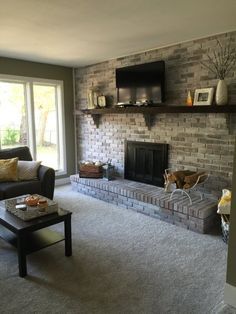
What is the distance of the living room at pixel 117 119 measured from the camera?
2152 millimetres

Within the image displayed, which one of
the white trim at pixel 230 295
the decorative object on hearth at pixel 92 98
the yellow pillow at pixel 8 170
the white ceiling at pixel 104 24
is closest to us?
the white trim at pixel 230 295

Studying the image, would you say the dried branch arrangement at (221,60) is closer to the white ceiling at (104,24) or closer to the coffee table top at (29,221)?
the white ceiling at (104,24)

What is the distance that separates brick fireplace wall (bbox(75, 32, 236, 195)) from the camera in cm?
339

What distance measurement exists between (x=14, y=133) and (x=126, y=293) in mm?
3751

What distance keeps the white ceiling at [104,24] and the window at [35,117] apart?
75 cm

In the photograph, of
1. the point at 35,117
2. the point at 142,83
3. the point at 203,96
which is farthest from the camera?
the point at 35,117

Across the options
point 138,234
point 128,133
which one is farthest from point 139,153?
point 138,234

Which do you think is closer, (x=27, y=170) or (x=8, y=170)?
(x=8, y=170)

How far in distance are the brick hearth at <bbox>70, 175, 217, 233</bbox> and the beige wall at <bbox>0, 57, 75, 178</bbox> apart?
1075 mm

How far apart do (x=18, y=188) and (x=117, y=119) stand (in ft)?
6.91

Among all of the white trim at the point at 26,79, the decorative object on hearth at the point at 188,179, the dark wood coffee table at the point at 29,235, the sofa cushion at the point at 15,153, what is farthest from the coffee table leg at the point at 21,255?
the white trim at the point at 26,79

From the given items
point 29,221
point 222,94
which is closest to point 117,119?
point 222,94

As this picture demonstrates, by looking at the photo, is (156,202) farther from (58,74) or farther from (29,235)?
(58,74)

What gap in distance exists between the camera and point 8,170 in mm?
3818
